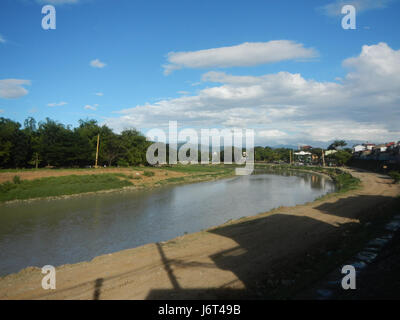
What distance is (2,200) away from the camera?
82.9 feet

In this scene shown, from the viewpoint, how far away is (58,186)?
3089 centimetres

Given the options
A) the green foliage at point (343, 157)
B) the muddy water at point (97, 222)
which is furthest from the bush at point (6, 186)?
the green foliage at point (343, 157)

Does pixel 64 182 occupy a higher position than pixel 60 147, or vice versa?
pixel 60 147

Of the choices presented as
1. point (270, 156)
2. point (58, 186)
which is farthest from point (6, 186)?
point (270, 156)

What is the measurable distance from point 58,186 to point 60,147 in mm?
16573

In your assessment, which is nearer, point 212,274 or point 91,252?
point 212,274

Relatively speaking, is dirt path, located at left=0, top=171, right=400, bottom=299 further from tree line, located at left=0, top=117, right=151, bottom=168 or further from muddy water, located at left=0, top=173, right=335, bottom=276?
tree line, located at left=0, top=117, right=151, bottom=168

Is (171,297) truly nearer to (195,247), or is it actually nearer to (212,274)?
(212,274)

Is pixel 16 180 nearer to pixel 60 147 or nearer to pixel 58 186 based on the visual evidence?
pixel 58 186

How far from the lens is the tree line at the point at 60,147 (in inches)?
1651

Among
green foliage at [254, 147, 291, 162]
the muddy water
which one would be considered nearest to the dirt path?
the muddy water

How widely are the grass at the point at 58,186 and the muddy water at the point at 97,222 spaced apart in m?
2.10
